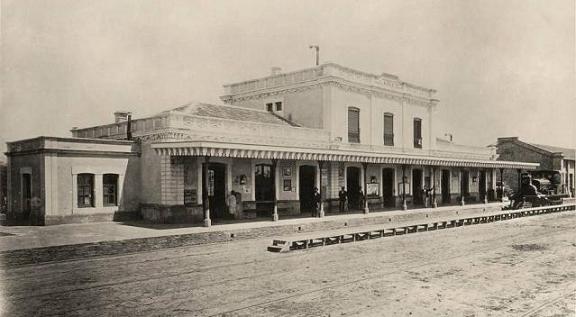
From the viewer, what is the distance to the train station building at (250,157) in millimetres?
17047

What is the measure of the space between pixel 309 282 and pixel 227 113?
1313 cm

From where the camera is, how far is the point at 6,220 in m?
18.5

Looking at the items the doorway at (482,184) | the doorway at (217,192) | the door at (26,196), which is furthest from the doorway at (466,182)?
the door at (26,196)

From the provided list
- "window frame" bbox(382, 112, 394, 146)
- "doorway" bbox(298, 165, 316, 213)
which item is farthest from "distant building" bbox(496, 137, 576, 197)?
"doorway" bbox(298, 165, 316, 213)

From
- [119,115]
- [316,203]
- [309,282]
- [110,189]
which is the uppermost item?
[119,115]

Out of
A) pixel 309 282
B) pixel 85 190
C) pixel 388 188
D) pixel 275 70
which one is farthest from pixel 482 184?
pixel 309 282

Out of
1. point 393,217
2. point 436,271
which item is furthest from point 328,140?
point 436,271

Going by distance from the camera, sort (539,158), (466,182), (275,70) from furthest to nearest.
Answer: (539,158) < (466,182) < (275,70)

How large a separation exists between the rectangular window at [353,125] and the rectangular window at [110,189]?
37.8ft

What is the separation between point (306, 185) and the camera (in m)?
22.4

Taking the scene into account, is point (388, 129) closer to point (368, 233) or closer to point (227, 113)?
point (227, 113)

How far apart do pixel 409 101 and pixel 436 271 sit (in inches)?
766

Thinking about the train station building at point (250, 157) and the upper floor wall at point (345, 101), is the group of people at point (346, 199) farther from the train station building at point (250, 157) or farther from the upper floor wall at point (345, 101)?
the upper floor wall at point (345, 101)

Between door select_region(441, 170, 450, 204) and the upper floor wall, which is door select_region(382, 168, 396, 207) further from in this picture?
door select_region(441, 170, 450, 204)
